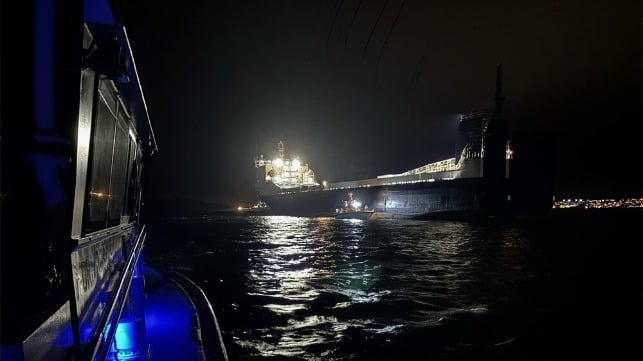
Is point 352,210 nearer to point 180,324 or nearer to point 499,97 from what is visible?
point 499,97

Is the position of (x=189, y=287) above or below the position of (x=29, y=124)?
below

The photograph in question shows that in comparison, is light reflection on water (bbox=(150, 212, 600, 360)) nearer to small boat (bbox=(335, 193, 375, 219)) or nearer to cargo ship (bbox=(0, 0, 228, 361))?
cargo ship (bbox=(0, 0, 228, 361))

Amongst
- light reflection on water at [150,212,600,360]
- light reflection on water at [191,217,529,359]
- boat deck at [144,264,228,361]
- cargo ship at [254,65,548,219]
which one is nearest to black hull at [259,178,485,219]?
cargo ship at [254,65,548,219]

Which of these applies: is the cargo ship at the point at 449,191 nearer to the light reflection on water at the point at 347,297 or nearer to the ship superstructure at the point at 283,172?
the ship superstructure at the point at 283,172

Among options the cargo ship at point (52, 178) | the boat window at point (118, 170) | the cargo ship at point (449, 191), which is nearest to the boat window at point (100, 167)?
the cargo ship at point (52, 178)

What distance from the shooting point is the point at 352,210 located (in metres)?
101

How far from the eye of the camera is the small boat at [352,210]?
86.0 m

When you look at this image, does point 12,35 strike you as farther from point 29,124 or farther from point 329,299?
→ point 329,299

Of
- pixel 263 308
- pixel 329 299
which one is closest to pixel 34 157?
pixel 263 308

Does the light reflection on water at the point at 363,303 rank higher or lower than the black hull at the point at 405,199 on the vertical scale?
lower

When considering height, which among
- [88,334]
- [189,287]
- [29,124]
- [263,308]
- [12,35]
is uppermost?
[12,35]

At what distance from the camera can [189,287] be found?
10.5m

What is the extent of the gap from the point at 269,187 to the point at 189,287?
124 metres

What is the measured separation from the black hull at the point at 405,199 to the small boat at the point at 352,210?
4.24 feet
